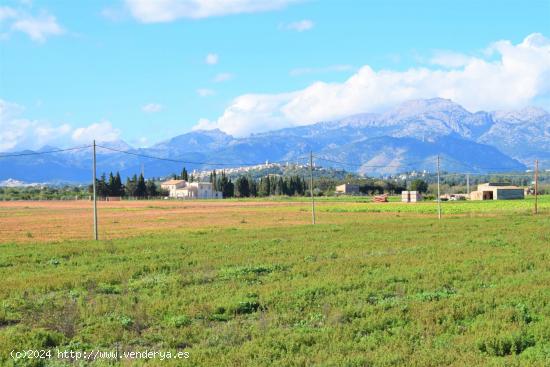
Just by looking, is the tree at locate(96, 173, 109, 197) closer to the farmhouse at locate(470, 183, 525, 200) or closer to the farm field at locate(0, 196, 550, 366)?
the farmhouse at locate(470, 183, 525, 200)

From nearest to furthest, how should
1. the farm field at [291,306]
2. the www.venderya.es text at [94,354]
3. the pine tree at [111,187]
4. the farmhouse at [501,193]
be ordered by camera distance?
the www.venderya.es text at [94,354]
the farm field at [291,306]
the farmhouse at [501,193]
the pine tree at [111,187]

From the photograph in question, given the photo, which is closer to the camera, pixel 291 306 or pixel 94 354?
pixel 94 354

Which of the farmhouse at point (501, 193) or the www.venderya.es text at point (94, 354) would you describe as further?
the farmhouse at point (501, 193)

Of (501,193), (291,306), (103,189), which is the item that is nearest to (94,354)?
(291,306)

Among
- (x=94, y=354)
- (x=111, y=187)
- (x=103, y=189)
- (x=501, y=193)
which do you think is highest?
(x=111, y=187)

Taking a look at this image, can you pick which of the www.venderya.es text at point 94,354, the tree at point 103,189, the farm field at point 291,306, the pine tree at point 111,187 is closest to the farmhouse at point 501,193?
the pine tree at point 111,187

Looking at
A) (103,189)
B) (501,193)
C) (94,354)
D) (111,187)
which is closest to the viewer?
(94,354)

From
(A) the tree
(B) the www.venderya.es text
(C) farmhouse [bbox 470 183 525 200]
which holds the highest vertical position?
(A) the tree

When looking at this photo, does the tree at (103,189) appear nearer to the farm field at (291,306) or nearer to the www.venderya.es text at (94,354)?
the farm field at (291,306)

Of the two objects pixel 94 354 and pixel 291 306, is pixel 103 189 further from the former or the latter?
pixel 94 354

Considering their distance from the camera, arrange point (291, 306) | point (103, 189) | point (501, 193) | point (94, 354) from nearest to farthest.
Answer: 1. point (94, 354)
2. point (291, 306)
3. point (501, 193)
4. point (103, 189)

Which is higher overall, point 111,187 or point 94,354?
point 111,187

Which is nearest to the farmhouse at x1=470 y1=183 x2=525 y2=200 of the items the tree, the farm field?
the tree

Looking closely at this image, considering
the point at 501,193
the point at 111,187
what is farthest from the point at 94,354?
the point at 111,187
